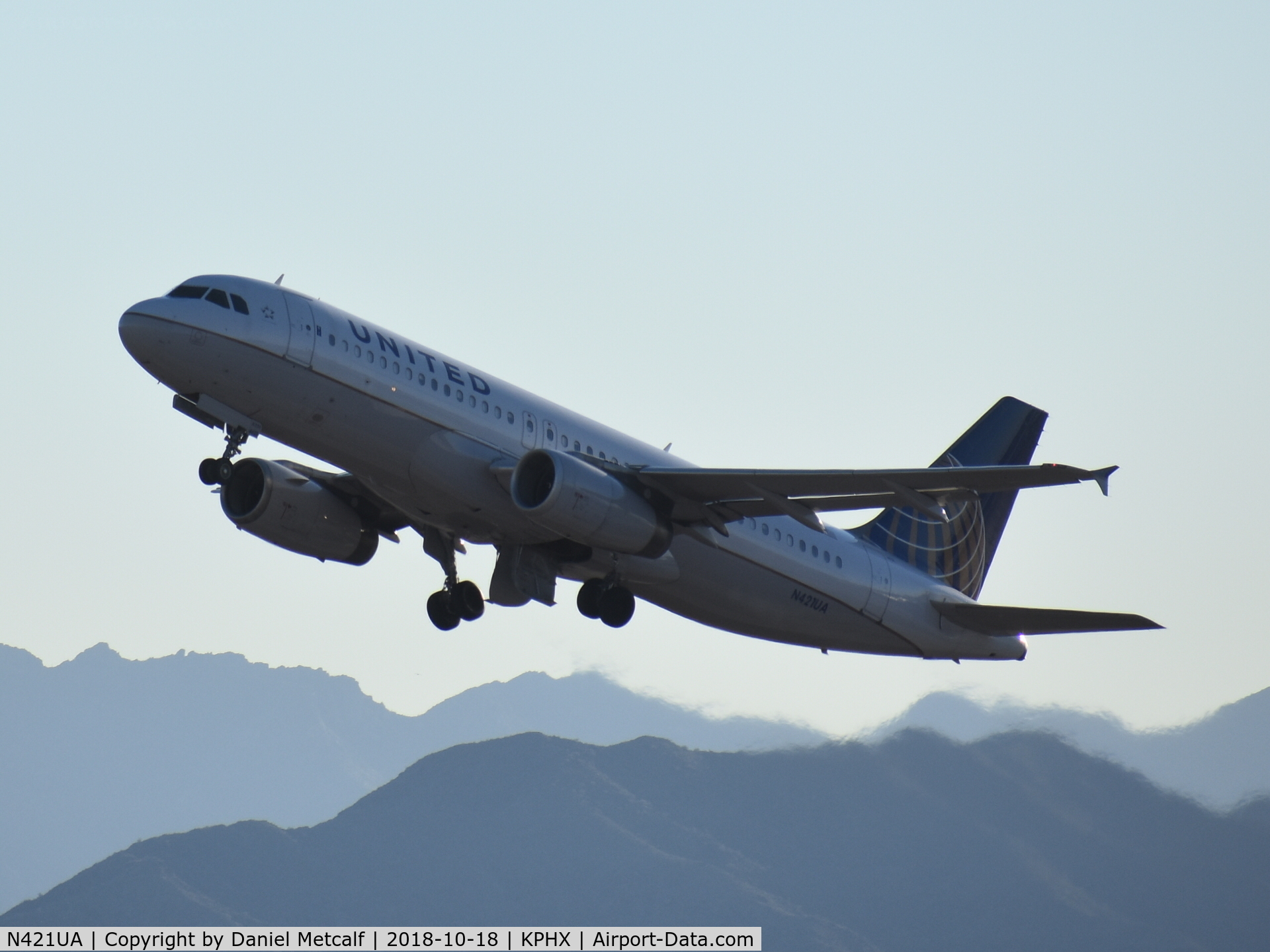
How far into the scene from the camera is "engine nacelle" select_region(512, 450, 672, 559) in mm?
26922

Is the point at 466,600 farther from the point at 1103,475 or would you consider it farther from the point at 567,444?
the point at 1103,475

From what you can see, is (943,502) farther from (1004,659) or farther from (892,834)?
(892,834)

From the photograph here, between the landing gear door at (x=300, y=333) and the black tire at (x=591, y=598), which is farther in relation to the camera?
the black tire at (x=591, y=598)

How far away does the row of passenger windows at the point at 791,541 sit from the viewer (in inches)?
1239

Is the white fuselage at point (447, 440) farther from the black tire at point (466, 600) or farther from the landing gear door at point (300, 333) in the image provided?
the black tire at point (466, 600)

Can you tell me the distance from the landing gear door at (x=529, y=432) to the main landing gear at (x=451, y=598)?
4808mm

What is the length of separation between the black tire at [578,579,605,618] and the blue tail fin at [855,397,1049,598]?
26.8ft

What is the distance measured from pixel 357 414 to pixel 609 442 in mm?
5647

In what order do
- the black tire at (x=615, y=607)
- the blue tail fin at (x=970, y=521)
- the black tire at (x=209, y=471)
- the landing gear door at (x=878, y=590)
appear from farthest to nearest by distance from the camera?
the blue tail fin at (x=970, y=521) → the landing gear door at (x=878, y=590) → the black tire at (x=615, y=607) → the black tire at (x=209, y=471)

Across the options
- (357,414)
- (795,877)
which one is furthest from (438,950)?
(357,414)
